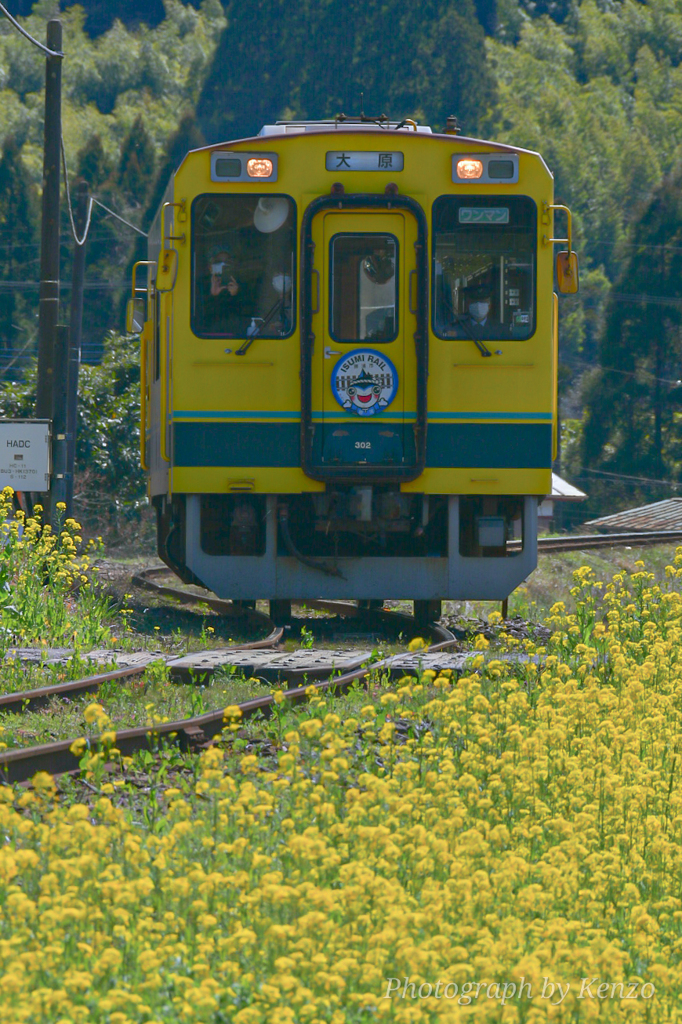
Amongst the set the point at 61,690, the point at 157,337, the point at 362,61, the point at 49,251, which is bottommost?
the point at 61,690

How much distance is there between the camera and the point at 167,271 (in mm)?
10594

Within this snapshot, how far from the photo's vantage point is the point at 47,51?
15.0 m

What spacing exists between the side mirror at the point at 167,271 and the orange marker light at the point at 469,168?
6.92ft

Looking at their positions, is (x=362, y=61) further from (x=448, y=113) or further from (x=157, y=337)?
(x=157, y=337)

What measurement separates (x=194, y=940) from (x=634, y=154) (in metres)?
72.0

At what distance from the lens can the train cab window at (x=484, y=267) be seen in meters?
10.5

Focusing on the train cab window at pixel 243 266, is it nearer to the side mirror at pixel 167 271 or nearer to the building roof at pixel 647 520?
the side mirror at pixel 167 271

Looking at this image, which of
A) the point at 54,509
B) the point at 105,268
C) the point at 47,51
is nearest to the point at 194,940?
the point at 54,509

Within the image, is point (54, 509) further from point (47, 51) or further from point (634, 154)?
point (634, 154)

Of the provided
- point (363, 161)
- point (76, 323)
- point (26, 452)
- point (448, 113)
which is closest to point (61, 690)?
point (363, 161)

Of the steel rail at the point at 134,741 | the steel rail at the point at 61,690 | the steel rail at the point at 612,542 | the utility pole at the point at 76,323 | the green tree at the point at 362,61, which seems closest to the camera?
the steel rail at the point at 134,741

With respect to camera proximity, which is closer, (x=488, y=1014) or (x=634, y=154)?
(x=488, y=1014)

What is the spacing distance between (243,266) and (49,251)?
17.1 feet

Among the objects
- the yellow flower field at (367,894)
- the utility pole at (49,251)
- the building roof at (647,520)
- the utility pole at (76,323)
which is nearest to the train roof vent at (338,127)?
the utility pole at (49,251)
